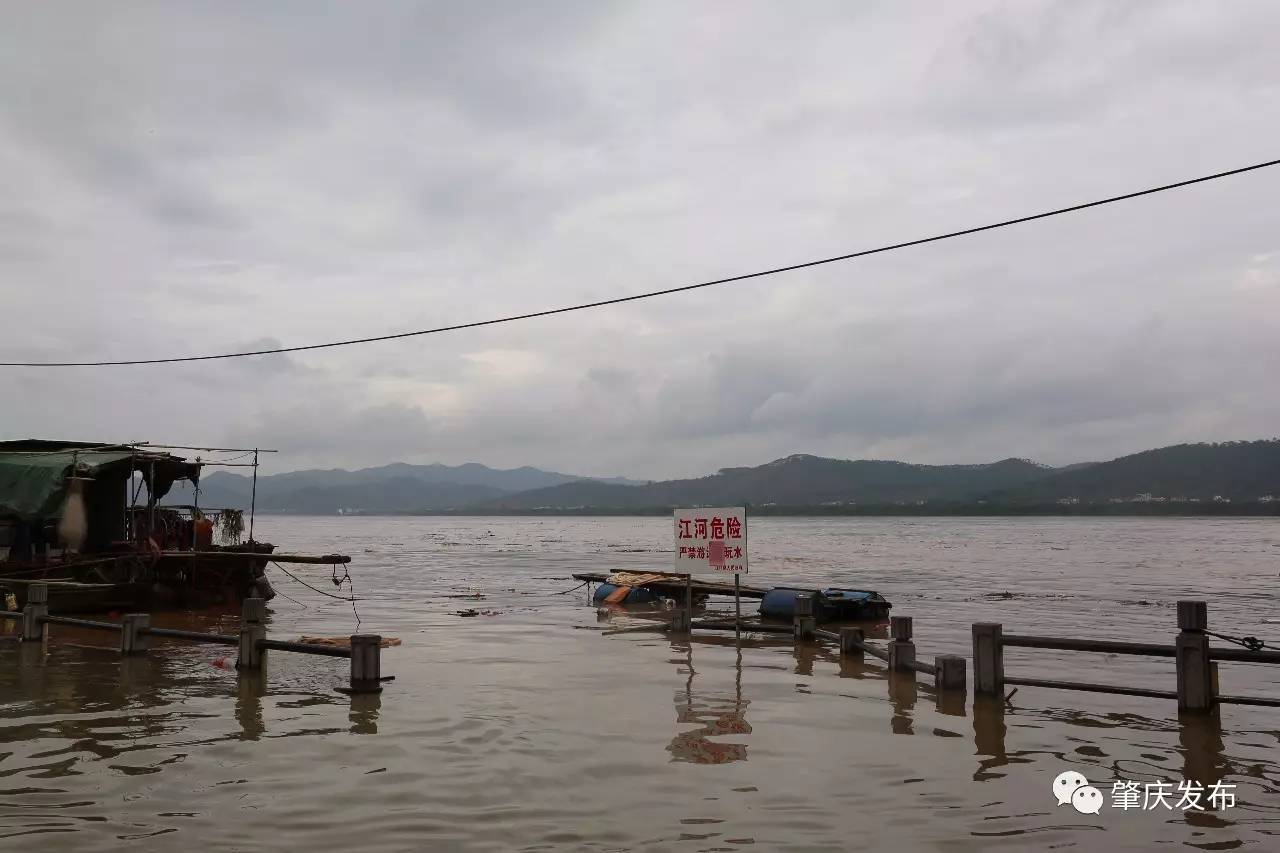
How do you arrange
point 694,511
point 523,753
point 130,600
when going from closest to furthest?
1. point 523,753
2. point 694,511
3. point 130,600

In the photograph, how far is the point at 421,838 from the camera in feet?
24.5

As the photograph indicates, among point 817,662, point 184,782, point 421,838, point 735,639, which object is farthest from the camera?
point 735,639

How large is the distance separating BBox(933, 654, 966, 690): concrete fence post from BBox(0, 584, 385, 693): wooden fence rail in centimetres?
817

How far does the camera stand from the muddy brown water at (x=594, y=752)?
25.2 ft

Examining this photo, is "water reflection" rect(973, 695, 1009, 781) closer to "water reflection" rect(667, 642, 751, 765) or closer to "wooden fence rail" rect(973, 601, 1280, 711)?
"wooden fence rail" rect(973, 601, 1280, 711)

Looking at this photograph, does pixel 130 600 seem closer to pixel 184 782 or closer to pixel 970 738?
pixel 184 782

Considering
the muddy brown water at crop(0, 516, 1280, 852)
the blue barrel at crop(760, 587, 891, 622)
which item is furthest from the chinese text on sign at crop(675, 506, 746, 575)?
the blue barrel at crop(760, 587, 891, 622)

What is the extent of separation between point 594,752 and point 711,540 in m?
8.91

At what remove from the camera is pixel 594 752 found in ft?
33.7

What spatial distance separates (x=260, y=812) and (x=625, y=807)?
325cm

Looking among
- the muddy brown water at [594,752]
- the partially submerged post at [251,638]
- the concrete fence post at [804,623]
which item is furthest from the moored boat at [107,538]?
the concrete fence post at [804,623]

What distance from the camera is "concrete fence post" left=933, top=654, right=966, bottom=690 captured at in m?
13.1

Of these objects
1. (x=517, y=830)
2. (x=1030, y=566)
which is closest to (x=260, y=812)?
(x=517, y=830)

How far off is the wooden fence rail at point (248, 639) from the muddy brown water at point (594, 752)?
0.41m
